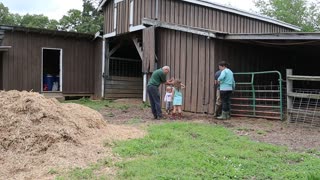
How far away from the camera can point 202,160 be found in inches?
234

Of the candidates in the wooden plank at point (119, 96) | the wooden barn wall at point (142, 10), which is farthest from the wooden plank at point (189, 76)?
the wooden plank at point (119, 96)

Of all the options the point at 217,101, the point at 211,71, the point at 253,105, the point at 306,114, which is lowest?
the point at 306,114

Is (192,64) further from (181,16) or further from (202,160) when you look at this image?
(202,160)

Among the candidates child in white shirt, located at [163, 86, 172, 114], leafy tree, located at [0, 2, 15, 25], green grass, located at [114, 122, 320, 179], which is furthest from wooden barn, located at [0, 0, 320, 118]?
leafy tree, located at [0, 2, 15, 25]

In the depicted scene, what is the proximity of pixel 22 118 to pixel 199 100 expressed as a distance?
7.09 meters

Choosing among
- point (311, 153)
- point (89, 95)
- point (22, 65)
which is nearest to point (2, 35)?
point (22, 65)

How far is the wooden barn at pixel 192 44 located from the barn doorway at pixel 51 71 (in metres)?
2.63

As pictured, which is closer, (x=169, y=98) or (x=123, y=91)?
(x=169, y=98)

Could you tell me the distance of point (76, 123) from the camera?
24.1 feet

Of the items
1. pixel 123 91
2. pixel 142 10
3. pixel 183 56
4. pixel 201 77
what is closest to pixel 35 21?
pixel 123 91

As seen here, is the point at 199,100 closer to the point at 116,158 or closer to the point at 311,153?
the point at 311,153

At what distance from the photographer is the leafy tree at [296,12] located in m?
37.1

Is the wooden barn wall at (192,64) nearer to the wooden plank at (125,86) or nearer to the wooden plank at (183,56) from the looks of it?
the wooden plank at (183,56)

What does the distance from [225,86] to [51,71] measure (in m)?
14.4
